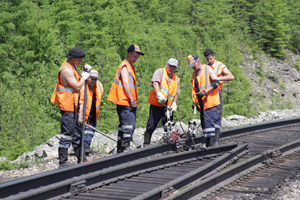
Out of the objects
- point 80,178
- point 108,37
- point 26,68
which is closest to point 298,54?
point 108,37

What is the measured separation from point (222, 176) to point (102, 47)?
17.0 m

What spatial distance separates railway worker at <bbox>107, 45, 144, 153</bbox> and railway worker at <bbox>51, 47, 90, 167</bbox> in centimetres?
104

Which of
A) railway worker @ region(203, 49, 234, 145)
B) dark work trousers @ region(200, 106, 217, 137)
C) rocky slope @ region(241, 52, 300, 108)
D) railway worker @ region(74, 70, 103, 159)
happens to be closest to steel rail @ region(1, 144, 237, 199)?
dark work trousers @ region(200, 106, 217, 137)

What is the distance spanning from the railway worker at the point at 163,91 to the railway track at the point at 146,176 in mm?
755

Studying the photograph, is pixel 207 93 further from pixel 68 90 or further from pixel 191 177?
pixel 68 90

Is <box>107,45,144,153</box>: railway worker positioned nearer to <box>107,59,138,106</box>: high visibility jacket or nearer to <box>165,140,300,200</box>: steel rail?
<box>107,59,138,106</box>: high visibility jacket

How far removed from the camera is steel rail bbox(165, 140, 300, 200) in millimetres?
4882

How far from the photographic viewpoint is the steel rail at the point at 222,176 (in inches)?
192

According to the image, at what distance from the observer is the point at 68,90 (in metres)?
6.64

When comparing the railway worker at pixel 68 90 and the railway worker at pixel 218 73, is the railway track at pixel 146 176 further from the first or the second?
the railway worker at pixel 68 90

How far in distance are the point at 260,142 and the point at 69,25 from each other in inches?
616

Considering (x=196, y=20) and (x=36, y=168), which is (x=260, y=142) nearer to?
(x=36, y=168)

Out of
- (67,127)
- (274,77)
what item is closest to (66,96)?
(67,127)

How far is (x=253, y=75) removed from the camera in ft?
99.7
